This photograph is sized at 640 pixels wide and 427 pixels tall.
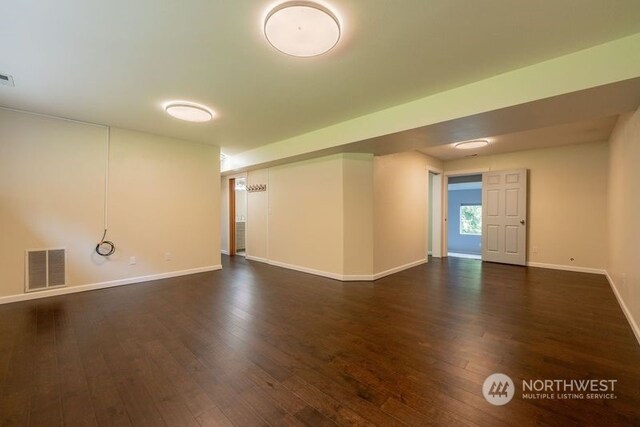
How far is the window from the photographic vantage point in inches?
426

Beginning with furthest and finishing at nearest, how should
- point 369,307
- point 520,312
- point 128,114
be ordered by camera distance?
point 128,114
point 369,307
point 520,312

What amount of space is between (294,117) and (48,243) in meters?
3.89

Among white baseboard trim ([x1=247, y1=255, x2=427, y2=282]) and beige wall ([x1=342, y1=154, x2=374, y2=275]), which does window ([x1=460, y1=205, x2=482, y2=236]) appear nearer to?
white baseboard trim ([x1=247, y1=255, x2=427, y2=282])

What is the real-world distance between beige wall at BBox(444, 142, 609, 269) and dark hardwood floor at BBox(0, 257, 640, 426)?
5.12 ft

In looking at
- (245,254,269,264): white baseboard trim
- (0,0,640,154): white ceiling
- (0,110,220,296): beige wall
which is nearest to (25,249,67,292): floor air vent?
(0,110,220,296): beige wall

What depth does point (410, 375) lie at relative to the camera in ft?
6.27

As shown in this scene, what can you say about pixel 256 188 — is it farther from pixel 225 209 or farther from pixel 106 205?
pixel 106 205

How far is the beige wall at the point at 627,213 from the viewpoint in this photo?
8.36ft

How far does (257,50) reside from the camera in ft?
7.27

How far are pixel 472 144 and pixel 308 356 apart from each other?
15.7 feet

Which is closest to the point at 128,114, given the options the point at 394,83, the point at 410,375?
the point at 394,83

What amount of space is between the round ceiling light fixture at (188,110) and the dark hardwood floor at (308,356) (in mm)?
2426

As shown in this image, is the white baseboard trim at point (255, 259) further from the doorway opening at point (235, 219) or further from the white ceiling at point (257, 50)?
the white ceiling at point (257, 50)

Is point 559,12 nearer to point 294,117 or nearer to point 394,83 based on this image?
point 394,83
